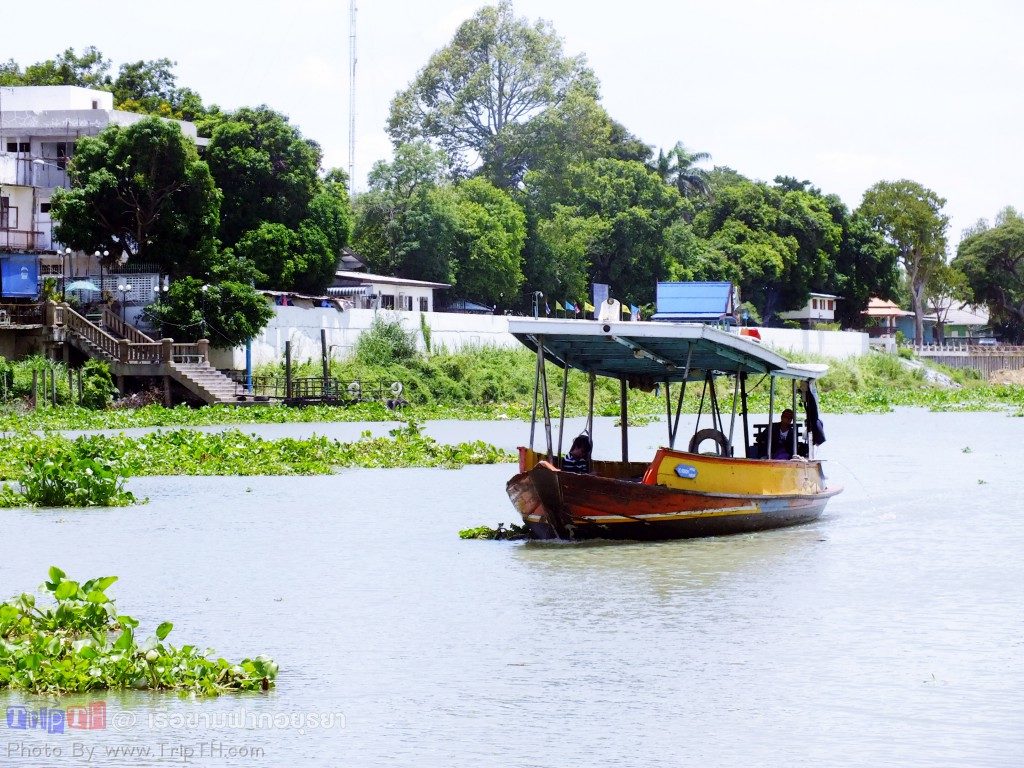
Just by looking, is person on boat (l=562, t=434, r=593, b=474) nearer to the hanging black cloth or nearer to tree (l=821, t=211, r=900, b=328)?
the hanging black cloth

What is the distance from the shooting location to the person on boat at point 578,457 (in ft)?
63.4

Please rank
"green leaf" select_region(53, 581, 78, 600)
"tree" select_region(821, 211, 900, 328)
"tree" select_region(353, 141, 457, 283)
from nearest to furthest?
"green leaf" select_region(53, 581, 78, 600) < "tree" select_region(353, 141, 457, 283) < "tree" select_region(821, 211, 900, 328)

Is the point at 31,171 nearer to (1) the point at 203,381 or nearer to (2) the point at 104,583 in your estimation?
(1) the point at 203,381

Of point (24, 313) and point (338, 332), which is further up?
point (24, 313)

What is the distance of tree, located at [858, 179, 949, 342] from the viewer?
88.2 m

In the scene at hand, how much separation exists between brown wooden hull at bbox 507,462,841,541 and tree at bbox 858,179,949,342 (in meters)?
71.9

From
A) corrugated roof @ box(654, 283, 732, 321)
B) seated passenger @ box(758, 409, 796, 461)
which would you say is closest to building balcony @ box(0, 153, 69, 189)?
corrugated roof @ box(654, 283, 732, 321)

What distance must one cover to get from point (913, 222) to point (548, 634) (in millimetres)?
78620

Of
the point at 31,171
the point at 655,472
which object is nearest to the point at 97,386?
the point at 31,171

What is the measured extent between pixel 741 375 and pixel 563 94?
5752 cm

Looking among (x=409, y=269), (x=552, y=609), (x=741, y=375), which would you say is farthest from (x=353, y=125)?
(x=552, y=609)

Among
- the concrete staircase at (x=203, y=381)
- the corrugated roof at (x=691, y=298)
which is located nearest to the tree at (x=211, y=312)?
the concrete staircase at (x=203, y=381)

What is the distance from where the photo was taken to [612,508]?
18.9 meters

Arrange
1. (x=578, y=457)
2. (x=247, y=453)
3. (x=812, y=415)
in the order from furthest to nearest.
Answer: (x=247, y=453) → (x=812, y=415) → (x=578, y=457)
